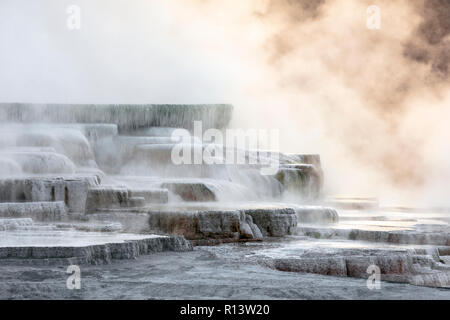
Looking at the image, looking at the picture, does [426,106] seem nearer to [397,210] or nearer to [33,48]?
[397,210]

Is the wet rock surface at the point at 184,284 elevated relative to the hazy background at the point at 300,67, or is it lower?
lower

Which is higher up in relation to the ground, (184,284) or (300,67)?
(300,67)

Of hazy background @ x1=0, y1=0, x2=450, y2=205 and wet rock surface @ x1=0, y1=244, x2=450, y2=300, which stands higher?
hazy background @ x1=0, y1=0, x2=450, y2=205

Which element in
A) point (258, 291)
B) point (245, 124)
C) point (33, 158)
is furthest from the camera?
point (245, 124)

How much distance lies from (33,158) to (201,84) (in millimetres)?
9784

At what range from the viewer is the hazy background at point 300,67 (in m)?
20.1

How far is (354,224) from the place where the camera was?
991cm

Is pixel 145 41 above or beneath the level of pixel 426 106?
above

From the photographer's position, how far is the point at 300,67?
22.4 meters

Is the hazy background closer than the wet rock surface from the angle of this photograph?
No

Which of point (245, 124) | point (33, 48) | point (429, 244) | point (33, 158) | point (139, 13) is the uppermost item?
point (139, 13)

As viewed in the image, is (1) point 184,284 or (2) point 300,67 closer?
(1) point 184,284

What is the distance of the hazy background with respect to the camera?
66.0ft
